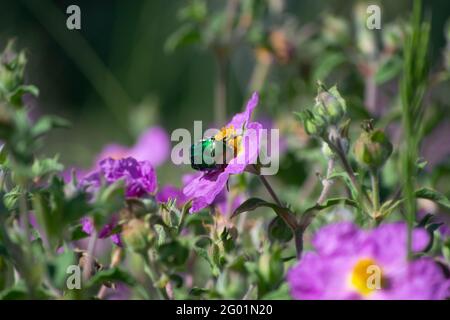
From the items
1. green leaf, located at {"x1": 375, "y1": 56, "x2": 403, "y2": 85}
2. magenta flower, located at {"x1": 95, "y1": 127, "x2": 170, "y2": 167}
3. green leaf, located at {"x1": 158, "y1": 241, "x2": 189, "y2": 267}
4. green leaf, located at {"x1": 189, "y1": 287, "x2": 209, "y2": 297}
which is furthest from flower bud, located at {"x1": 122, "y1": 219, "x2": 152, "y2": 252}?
magenta flower, located at {"x1": 95, "y1": 127, "x2": 170, "y2": 167}

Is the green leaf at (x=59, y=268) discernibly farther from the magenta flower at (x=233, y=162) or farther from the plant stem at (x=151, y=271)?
the magenta flower at (x=233, y=162)

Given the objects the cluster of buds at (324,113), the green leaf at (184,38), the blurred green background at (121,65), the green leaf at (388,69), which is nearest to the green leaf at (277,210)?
the cluster of buds at (324,113)

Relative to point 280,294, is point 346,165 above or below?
above

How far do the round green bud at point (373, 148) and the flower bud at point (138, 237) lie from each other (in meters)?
0.31

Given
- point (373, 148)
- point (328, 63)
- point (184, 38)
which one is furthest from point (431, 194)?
point (184, 38)

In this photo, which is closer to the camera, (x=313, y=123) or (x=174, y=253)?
(x=174, y=253)

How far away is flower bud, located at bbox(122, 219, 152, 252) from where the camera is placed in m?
0.99

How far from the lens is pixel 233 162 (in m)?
1.17

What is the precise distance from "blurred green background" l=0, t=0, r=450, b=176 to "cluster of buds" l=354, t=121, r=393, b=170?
76.3 inches

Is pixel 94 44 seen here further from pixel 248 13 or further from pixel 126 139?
pixel 248 13

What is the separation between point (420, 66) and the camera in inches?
39.4

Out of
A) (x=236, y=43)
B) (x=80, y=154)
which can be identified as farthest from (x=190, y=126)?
(x=236, y=43)

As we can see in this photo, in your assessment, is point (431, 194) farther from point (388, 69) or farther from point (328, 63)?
point (328, 63)

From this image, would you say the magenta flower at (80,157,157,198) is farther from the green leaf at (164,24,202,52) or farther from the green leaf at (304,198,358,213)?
the green leaf at (164,24,202,52)
